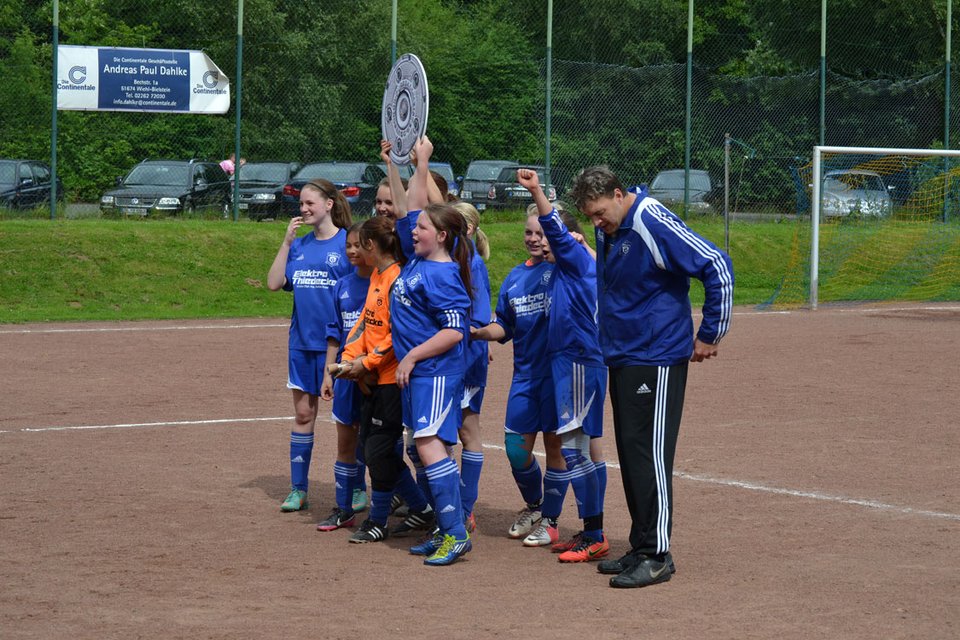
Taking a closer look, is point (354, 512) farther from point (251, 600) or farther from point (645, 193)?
point (645, 193)

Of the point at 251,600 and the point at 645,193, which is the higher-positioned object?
the point at 645,193

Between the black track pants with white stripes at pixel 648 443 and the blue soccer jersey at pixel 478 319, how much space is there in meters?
0.92

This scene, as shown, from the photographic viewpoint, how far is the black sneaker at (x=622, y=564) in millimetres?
5984

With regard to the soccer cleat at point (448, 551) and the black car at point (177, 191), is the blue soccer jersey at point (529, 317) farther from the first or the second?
the black car at point (177, 191)

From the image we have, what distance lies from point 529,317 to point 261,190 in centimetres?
1752

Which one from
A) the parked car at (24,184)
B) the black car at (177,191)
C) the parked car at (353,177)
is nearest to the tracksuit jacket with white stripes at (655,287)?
the parked car at (24,184)

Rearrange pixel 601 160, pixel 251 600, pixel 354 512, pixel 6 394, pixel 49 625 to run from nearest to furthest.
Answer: pixel 49 625
pixel 251 600
pixel 354 512
pixel 6 394
pixel 601 160

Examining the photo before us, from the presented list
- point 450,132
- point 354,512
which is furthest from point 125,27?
point 354,512

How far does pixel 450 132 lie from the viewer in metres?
27.0

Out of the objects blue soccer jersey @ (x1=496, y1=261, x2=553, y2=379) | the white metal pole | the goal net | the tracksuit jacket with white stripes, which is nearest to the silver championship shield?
blue soccer jersey @ (x1=496, y1=261, x2=553, y2=379)

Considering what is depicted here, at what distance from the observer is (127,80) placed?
2191 cm

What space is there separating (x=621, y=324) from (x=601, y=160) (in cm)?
A: 2065

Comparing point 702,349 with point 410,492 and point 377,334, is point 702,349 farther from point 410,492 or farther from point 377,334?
point 410,492

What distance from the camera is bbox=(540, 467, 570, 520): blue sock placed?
22.2 ft
